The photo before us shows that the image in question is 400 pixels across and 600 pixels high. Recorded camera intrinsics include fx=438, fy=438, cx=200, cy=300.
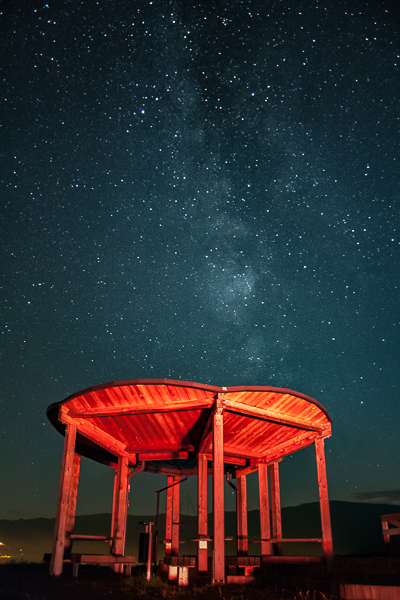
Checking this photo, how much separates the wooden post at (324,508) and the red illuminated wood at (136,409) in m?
3.82

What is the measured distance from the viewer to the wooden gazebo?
30.5ft

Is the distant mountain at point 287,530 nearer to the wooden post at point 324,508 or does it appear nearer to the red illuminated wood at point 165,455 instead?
the red illuminated wood at point 165,455

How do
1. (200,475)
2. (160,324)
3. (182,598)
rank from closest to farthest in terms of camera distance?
(182,598)
(200,475)
(160,324)

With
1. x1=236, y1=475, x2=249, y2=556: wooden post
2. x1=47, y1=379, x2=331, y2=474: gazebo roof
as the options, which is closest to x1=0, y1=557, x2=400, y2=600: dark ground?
x1=47, y1=379, x2=331, y2=474: gazebo roof

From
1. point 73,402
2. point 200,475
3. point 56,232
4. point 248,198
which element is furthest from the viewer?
point 56,232

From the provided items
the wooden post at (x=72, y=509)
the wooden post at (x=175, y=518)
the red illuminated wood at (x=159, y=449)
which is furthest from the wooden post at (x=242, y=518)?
the wooden post at (x=72, y=509)

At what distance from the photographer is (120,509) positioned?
526 inches

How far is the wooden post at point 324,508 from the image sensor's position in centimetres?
1032

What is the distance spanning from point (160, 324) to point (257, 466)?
6.09 meters

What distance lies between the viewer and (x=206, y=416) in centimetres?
1092

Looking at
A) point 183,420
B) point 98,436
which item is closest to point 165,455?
point 98,436

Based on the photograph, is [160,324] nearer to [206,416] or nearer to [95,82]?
[206,416]

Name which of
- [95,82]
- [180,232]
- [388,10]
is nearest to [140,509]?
[180,232]

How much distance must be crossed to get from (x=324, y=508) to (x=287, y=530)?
56261 mm
